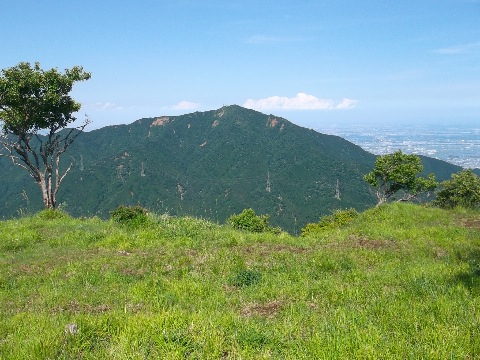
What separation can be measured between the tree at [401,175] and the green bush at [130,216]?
35.9 m

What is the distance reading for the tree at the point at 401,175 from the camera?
46000mm

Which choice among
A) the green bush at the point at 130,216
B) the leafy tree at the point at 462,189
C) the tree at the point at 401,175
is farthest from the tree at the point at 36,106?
the leafy tree at the point at 462,189

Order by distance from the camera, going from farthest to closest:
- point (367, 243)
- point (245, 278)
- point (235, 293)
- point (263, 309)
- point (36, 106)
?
1. point (36, 106)
2. point (367, 243)
3. point (245, 278)
4. point (235, 293)
5. point (263, 309)

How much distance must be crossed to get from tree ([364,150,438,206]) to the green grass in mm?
30867

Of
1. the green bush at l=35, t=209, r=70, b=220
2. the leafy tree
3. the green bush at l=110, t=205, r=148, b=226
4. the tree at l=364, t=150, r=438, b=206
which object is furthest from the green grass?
the tree at l=364, t=150, r=438, b=206

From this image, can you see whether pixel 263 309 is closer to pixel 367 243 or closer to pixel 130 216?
pixel 367 243

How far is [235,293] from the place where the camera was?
8.80m

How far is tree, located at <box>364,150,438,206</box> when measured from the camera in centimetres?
4600

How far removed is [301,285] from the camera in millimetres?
8906

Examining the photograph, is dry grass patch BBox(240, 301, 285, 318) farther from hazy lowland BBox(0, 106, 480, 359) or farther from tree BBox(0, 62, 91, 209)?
tree BBox(0, 62, 91, 209)

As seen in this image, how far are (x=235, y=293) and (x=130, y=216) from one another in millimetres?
10599

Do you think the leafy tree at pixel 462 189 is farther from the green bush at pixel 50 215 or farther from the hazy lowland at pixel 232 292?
the green bush at pixel 50 215

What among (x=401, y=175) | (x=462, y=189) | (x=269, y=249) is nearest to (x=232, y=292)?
(x=269, y=249)

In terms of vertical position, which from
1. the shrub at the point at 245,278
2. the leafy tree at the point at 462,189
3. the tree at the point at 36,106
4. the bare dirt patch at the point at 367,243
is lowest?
the leafy tree at the point at 462,189
